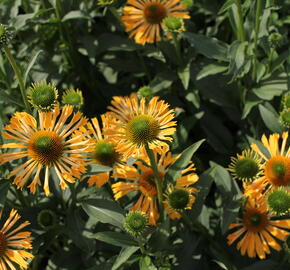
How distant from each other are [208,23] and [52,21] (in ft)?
4.17

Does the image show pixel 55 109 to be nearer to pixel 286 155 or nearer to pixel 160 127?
pixel 160 127

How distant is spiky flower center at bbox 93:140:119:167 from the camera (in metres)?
2.23

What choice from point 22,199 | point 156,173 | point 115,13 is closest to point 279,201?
point 156,173

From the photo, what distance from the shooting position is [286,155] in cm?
230

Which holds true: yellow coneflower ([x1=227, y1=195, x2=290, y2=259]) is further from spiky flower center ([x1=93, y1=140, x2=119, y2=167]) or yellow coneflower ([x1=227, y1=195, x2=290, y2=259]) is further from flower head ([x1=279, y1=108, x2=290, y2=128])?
spiky flower center ([x1=93, y1=140, x2=119, y2=167])

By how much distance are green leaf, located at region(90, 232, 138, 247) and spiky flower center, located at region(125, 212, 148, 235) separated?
0.24 feet

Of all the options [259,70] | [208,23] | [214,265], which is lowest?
[214,265]

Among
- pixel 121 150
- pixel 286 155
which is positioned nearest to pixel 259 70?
pixel 286 155

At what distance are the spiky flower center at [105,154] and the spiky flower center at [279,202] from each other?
774mm

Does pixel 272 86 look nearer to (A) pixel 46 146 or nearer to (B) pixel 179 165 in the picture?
(B) pixel 179 165

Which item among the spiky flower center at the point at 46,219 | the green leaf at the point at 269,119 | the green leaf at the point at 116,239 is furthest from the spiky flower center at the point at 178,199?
the green leaf at the point at 269,119

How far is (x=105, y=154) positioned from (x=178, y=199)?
1.54 feet

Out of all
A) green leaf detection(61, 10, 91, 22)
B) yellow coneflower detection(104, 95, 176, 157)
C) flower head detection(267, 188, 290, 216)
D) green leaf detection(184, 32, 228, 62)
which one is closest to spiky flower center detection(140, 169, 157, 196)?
yellow coneflower detection(104, 95, 176, 157)

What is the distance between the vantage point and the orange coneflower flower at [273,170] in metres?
2.20
